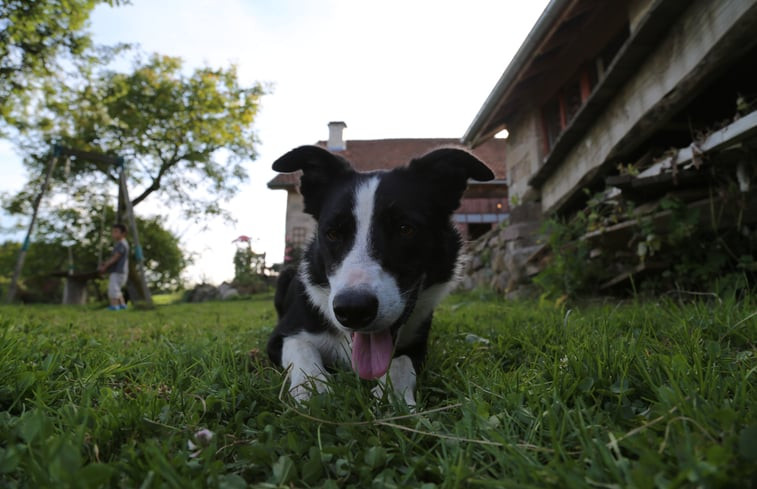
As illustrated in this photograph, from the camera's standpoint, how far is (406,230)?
2.28 meters

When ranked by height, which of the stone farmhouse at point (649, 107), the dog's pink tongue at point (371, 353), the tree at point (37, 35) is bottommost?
the dog's pink tongue at point (371, 353)

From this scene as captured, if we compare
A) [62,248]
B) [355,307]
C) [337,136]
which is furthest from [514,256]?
[62,248]

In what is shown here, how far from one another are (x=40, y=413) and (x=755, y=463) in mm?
1640

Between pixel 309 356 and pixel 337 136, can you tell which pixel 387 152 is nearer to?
pixel 337 136

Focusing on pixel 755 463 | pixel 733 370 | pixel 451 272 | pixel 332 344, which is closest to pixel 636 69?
pixel 451 272

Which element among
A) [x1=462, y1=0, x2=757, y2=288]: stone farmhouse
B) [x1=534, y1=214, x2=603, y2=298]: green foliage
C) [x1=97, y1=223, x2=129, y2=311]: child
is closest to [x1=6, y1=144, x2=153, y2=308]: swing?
[x1=97, y1=223, x2=129, y2=311]: child

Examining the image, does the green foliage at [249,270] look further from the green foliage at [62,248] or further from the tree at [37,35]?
the tree at [37,35]

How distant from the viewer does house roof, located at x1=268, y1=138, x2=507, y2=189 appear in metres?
22.2

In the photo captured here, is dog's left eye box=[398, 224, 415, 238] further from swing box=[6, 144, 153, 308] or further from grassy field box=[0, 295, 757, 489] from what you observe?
swing box=[6, 144, 153, 308]

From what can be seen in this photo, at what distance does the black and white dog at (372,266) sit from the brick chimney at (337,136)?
24.0 metres

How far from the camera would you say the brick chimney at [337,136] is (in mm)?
26250

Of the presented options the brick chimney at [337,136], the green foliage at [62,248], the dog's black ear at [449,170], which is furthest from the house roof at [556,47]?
the green foliage at [62,248]

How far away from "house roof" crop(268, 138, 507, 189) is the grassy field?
2007cm

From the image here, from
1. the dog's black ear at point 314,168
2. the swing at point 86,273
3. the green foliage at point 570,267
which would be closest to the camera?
the dog's black ear at point 314,168
